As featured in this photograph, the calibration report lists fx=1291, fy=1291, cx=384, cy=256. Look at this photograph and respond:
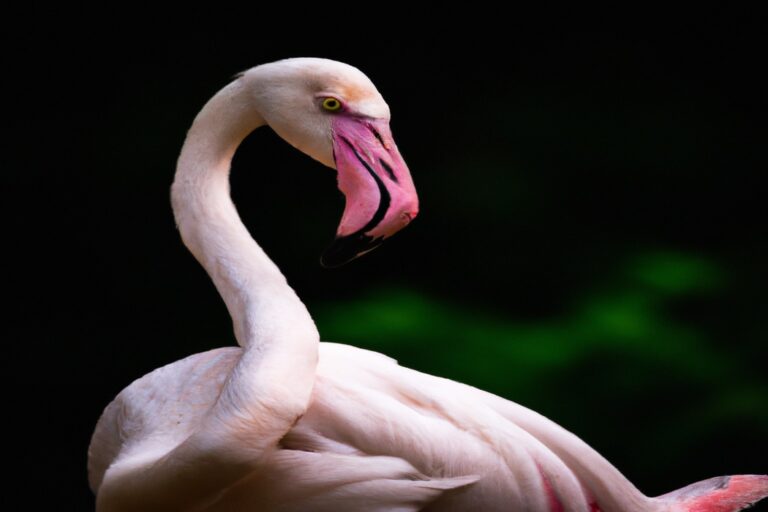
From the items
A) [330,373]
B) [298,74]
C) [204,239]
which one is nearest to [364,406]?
[330,373]

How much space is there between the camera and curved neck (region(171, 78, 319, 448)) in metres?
2.31

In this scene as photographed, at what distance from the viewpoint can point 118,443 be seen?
8.50 ft

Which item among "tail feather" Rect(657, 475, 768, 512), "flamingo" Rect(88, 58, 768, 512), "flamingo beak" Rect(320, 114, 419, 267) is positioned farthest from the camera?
"tail feather" Rect(657, 475, 768, 512)

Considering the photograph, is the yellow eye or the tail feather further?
the tail feather

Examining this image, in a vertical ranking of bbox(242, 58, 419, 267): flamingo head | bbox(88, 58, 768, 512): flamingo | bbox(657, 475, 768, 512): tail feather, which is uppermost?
bbox(242, 58, 419, 267): flamingo head

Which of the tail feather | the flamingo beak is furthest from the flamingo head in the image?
the tail feather

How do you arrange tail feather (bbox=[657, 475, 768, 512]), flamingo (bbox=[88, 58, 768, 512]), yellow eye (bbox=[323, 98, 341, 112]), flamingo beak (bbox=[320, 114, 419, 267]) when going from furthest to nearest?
tail feather (bbox=[657, 475, 768, 512]) → yellow eye (bbox=[323, 98, 341, 112]) → flamingo beak (bbox=[320, 114, 419, 267]) → flamingo (bbox=[88, 58, 768, 512])

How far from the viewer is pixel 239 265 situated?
2549 mm

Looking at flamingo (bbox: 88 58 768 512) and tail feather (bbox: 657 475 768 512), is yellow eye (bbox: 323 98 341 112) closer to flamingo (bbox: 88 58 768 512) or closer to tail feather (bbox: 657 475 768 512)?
flamingo (bbox: 88 58 768 512)

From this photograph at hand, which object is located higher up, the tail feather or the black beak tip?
the black beak tip

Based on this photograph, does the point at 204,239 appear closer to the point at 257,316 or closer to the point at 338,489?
the point at 257,316

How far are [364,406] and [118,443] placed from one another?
53cm

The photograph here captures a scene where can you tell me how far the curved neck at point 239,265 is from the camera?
231 centimetres

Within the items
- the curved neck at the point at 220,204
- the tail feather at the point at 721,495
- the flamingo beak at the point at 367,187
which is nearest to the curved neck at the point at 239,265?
the curved neck at the point at 220,204
